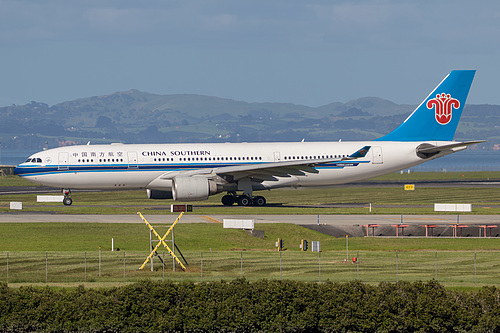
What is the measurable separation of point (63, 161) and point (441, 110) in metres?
33.5

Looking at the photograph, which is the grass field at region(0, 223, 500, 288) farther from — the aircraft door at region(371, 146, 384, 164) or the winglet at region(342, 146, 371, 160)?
the aircraft door at region(371, 146, 384, 164)

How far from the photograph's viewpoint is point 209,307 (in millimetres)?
27844

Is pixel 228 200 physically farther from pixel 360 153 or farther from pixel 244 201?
pixel 360 153

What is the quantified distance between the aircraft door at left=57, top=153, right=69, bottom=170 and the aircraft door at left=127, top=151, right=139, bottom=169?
5.11m

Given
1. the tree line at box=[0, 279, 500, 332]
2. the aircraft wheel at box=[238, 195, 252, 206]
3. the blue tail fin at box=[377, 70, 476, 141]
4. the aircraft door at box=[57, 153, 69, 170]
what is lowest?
the tree line at box=[0, 279, 500, 332]

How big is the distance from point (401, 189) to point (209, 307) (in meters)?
64.7

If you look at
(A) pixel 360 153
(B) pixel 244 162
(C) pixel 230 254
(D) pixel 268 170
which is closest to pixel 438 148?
(A) pixel 360 153

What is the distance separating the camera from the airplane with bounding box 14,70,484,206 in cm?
6097

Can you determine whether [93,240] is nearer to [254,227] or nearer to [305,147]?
[254,227]

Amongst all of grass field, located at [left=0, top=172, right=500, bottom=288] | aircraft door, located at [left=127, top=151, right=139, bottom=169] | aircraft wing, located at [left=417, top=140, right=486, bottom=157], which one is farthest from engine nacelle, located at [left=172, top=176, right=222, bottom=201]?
aircraft wing, located at [left=417, top=140, right=486, bottom=157]

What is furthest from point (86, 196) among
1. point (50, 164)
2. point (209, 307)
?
point (209, 307)

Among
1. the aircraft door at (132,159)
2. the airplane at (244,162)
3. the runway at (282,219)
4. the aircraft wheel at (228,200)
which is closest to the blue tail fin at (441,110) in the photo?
the airplane at (244,162)

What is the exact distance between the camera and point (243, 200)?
6362cm

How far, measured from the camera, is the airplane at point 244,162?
60969 millimetres
